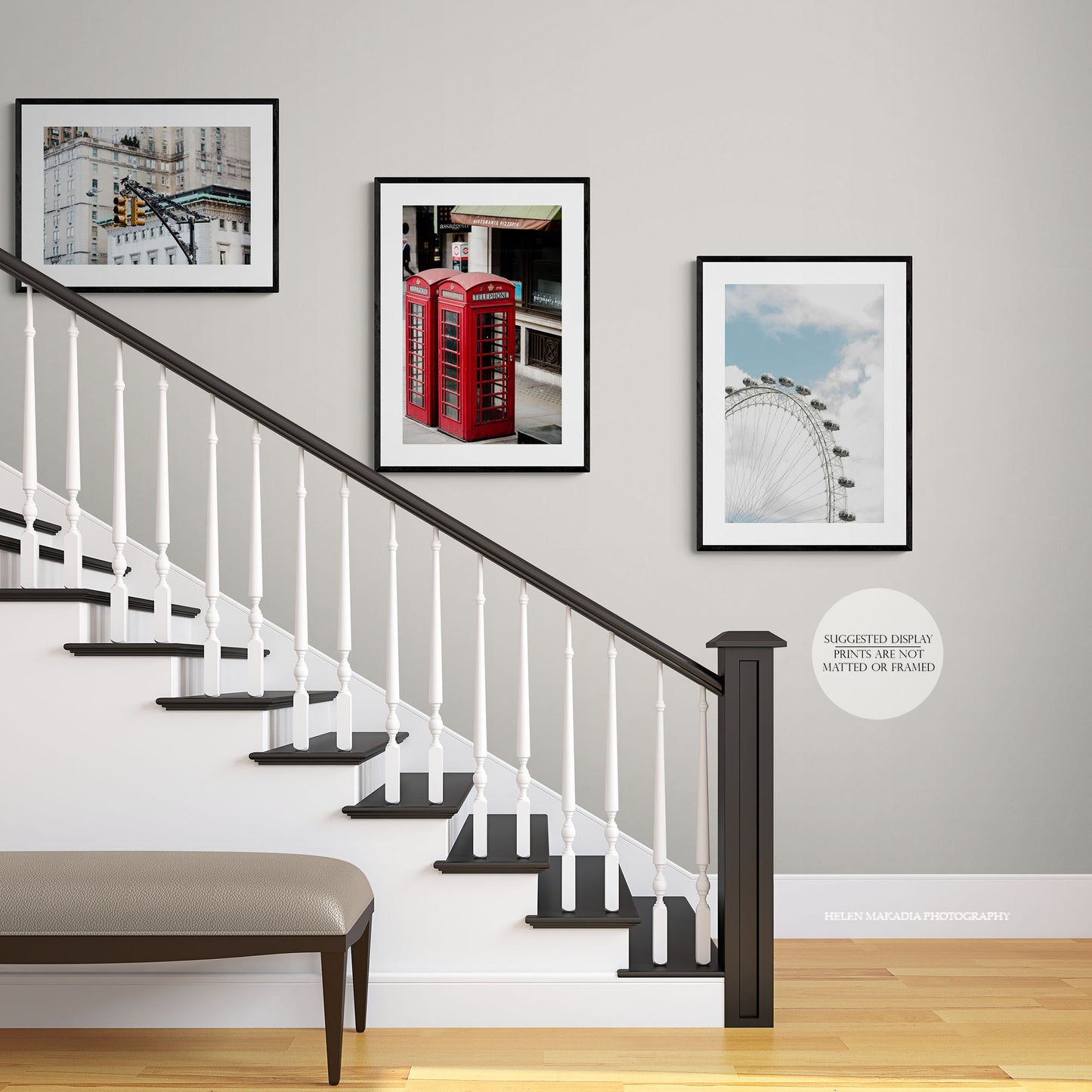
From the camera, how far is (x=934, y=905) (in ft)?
10.8

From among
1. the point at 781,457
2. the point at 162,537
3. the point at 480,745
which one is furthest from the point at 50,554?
the point at 781,457

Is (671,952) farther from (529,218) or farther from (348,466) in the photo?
(529,218)

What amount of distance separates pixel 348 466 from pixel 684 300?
5.13 feet

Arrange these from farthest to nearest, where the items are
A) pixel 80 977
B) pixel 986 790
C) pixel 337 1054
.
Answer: pixel 986 790 < pixel 80 977 < pixel 337 1054

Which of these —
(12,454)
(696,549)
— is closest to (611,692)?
(696,549)

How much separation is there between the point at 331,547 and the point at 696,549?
52.7 inches

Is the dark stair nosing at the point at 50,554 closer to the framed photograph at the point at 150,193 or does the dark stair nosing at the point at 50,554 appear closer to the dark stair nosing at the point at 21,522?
the dark stair nosing at the point at 21,522

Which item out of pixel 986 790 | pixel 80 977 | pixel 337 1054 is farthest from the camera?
pixel 986 790

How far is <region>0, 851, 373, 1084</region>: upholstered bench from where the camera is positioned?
2027 millimetres

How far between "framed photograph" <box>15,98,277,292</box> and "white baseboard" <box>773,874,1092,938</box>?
9.72ft

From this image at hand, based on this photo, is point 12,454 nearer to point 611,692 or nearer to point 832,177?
point 611,692

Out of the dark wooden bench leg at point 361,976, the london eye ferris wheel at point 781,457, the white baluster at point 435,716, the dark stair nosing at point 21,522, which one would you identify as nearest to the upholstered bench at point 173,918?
the dark wooden bench leg at point 361,976

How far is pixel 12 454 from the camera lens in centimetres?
337

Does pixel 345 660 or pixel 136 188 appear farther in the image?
pixel 136 188
